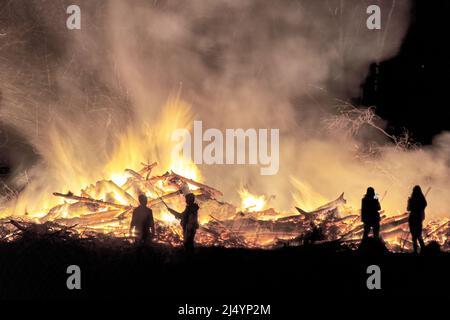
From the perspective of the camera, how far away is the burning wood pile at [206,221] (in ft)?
38.7

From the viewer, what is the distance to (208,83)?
57.3ft

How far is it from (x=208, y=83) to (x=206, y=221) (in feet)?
21.2

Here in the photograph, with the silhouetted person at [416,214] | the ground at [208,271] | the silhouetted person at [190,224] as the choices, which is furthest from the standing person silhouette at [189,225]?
the silhouetted person at [416,214]

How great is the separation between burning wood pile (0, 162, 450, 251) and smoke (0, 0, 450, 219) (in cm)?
277

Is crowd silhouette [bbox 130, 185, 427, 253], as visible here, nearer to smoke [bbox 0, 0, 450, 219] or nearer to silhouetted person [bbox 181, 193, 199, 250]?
silhouetted person [bbox 181, 193, 199, 250]

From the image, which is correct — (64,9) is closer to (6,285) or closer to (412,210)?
(6,285)

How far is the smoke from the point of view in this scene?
16500 millimetres

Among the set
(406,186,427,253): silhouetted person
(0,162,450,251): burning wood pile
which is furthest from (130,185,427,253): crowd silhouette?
(0,162,450,251): burning wood pile

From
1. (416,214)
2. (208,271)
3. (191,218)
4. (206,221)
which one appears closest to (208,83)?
(206,221)

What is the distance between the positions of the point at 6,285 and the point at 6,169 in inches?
355

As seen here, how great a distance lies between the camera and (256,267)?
10227mm
